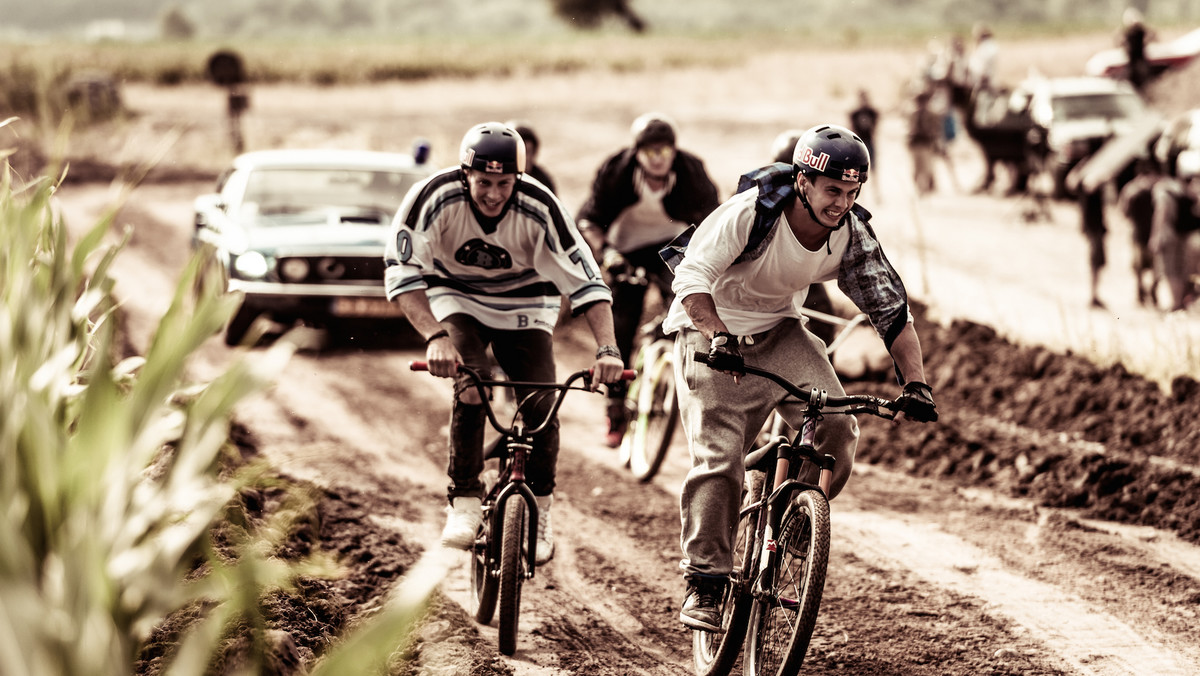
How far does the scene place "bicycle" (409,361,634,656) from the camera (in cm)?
542

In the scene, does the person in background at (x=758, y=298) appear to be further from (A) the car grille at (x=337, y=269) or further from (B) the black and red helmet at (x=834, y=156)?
(A) the car grille at (x=337, y=269)

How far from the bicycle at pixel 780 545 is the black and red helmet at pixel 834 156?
74 cm

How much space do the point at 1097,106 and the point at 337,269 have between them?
15779mm

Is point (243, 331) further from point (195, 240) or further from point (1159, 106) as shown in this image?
point (1159, 106)

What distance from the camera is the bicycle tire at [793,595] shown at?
4.50 meters

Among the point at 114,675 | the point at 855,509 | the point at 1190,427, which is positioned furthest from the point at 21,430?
the point at 1190,427

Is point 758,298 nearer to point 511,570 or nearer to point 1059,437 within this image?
point 511,570

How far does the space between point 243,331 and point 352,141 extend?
17225mm

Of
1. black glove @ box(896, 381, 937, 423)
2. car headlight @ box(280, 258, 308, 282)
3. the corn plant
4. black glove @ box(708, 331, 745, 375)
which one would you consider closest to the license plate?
car headlight @ box(280, 258, 308, 282)

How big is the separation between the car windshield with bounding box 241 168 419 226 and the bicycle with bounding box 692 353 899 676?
814cm

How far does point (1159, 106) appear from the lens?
27.3 m

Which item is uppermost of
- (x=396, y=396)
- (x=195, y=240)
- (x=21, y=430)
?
(x=21, y=430)

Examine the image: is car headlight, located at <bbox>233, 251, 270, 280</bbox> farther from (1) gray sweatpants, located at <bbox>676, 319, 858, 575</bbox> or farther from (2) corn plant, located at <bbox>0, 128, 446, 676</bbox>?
(2) corn plant, located at <bbox>0, 128, 446, 676</bbox>

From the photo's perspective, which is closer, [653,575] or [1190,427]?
[653,575]
